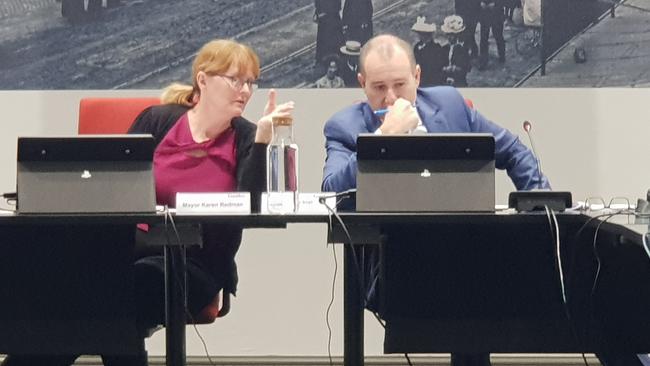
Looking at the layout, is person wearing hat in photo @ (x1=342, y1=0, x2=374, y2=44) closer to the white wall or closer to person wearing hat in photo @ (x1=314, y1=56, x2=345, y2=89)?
person wearing hat in photo @ (x1=314, y1=56, x2=345, y2=89)

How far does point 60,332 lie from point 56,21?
75.7 inches

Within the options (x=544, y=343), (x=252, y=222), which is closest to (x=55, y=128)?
(x=252, y=222)

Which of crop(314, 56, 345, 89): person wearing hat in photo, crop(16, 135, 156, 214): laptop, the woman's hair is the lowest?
crop(16, 135, 156, 214): laptop

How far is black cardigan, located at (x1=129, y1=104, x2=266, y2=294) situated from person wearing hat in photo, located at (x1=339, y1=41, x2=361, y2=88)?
0.98 meters

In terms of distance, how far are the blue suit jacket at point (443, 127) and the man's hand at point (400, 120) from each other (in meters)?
0.29

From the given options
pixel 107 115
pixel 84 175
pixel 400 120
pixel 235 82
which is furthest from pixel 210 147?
pixel 84 175

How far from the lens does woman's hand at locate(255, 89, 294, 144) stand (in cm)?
221

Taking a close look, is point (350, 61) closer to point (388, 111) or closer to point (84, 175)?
point (388, 111)

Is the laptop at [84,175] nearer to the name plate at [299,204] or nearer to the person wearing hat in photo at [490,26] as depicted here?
the name plate at [299,204]

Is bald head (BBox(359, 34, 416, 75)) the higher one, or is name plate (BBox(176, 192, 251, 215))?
bald head (BBox(359, 34, 416, 75))

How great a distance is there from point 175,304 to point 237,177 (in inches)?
22.9

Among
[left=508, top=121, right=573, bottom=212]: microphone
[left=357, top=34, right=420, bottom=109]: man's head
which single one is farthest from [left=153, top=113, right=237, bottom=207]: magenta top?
[left=508, top=121, right=573, bottom=212]: microphone

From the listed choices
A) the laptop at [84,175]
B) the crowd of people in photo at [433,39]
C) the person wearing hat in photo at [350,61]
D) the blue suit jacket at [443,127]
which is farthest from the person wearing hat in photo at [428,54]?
the laptop at [84,175]

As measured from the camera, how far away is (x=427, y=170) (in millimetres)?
1945
